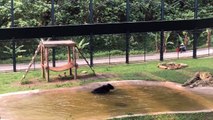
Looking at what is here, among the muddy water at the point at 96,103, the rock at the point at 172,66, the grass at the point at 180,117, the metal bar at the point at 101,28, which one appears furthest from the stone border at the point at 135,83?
the grass at the point at 180,117

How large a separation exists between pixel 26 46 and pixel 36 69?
3.21 meters

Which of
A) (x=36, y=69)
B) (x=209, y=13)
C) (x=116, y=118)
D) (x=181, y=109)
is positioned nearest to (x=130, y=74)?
(x=36, y=69)

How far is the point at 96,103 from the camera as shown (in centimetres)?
1463

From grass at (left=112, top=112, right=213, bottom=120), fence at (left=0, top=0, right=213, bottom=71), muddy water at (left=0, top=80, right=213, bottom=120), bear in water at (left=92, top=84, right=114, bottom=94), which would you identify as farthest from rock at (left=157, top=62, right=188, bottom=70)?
grass at (left=112, top=112, right=213, bottom=120)

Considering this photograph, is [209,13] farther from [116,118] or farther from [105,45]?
[116,118]

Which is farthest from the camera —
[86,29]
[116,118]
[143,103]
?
[86,29]

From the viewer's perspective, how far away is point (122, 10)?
27734 mm

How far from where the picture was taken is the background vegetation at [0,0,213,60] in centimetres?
2500

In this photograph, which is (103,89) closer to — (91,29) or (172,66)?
(172,66)

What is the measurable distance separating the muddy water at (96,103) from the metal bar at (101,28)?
4352mm

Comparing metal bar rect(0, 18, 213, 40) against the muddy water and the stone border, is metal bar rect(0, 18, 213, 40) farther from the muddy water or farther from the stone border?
the muddy water

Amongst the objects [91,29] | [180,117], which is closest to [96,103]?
[180,117]

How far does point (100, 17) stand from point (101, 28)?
Result: 544cm

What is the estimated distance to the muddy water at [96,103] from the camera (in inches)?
519
